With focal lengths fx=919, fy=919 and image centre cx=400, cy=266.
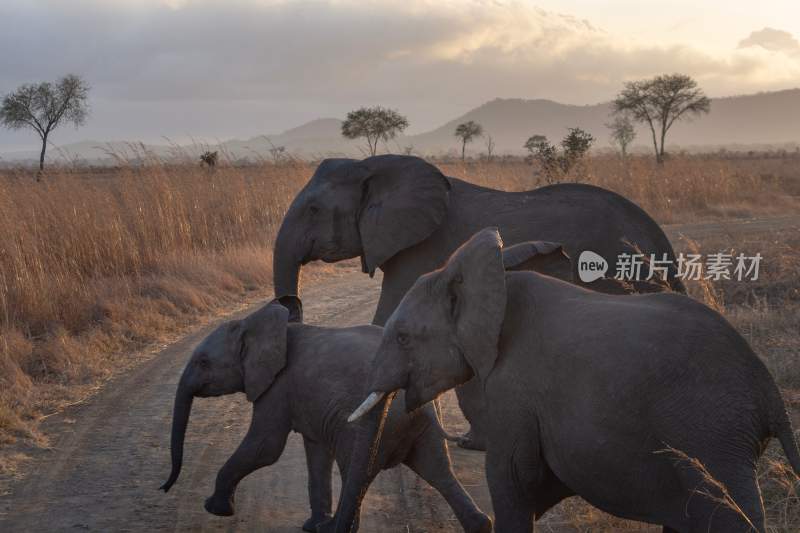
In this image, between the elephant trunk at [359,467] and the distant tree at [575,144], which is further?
the distant tree at [575,144]

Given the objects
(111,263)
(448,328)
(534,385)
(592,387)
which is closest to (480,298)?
(448,328)

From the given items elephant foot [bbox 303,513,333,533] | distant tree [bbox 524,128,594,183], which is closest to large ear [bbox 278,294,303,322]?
elephant foot [bbox 303,513,333,533]

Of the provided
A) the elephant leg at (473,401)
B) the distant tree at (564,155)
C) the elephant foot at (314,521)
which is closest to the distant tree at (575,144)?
the distant tree at (564,155)

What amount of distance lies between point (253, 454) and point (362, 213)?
165 cm

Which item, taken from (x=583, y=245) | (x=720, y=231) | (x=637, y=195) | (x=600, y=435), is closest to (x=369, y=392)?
(x=600, y=435)

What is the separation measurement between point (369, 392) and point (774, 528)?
196 cm

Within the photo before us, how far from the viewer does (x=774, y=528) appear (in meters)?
4.03

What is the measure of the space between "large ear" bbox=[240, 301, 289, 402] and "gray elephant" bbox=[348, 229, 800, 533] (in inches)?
57.0

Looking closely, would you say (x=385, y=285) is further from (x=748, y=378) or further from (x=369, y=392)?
(x=748, y=378)

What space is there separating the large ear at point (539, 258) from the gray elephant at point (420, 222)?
869mm

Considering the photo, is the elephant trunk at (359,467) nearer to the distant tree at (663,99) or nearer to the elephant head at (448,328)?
the elephant head at (448,328)

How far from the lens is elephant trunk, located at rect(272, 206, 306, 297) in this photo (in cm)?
579

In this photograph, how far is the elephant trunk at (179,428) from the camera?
4.93 meters

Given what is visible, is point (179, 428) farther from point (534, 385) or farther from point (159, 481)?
point (534, 385)
